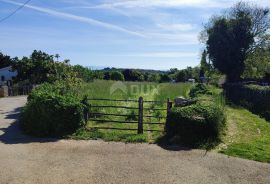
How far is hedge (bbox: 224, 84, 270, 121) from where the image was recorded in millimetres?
19797

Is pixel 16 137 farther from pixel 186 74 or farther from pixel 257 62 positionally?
pixel 186 74

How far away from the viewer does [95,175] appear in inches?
291

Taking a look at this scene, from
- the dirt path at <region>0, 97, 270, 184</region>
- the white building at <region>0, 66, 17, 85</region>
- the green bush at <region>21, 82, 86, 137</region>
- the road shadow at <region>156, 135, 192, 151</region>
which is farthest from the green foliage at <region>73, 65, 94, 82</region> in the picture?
the white building at <region>0, 66, 17, 85</region>

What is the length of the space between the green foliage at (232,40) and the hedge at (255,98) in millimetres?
6804

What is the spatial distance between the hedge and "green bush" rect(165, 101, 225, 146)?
24.1ft

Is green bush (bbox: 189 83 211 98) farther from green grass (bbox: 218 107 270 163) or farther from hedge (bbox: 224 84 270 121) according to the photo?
green grass (bbox: 218 107 270 163)

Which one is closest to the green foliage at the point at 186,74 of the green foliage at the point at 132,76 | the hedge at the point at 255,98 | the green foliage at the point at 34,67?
the green foliage at the point at 132,76

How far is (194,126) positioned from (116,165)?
3.25 meters

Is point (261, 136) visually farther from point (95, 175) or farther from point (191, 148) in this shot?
point (95, 175)

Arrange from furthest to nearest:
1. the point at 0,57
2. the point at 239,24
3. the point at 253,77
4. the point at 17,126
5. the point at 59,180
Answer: the point at 0,57
the point at 253,77
the point at 239,24
the point at 17,126
the point at 59,180

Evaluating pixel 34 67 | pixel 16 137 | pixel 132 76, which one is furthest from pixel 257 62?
pixel 132 76

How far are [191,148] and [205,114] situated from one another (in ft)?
4.24

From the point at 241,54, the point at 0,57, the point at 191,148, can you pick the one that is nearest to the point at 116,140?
the point at 191,148

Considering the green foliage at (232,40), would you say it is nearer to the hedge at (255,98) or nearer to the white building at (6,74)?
the hedge at (255,98)
